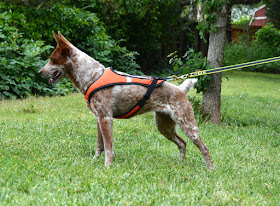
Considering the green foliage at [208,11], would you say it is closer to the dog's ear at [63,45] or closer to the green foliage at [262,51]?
the dog's ear at [63,45]

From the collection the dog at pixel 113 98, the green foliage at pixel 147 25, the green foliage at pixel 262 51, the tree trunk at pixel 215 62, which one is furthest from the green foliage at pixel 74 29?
the green foliage at pixel 262 51

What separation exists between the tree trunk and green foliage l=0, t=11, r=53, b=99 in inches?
214

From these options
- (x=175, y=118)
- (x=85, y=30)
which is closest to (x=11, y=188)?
(x=175, y=118)

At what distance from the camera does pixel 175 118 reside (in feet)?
14.2

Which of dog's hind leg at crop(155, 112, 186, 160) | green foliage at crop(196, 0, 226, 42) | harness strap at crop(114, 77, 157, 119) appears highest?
green foliage at crop(196, 0, 226, 42)

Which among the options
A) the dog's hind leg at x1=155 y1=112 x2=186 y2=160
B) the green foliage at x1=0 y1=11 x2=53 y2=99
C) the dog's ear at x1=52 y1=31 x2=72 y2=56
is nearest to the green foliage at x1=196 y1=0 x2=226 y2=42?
the dog's hind leg at x1=155 y1=112 x2=186 y2=160

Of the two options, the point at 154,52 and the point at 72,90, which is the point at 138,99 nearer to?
the point at 72,90

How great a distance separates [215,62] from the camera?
284 inches

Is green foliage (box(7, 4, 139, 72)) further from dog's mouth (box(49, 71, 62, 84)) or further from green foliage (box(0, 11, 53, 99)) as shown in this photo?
dog's mouth (box(49, 71, 62, 84))

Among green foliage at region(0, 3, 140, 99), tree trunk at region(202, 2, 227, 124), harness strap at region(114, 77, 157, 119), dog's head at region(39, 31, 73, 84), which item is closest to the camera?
harness strap at region(114, 77, 157, 119)

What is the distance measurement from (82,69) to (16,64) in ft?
20.7

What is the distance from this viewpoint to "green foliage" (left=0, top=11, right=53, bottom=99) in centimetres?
975

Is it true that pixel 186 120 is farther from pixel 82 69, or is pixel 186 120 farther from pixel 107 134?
pixel 82 69

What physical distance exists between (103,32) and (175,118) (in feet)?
34.7
